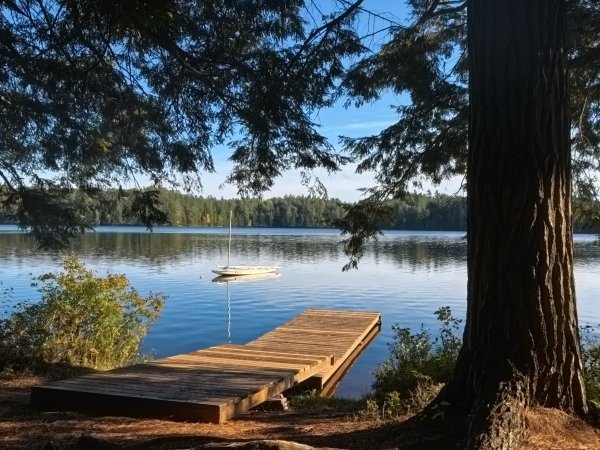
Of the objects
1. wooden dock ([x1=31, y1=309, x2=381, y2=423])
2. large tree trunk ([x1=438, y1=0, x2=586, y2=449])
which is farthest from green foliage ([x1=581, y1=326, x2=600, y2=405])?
wooden dock ([x1=31, y1=309, x2=381, y2=423])

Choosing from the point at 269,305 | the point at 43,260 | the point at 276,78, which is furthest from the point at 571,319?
the point at 43,260

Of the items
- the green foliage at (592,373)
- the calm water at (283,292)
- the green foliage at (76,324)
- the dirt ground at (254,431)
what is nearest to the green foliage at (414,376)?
the dirt ground at (254,431)

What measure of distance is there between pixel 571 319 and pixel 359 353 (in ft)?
33.1

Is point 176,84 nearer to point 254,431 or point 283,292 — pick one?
point 254,431

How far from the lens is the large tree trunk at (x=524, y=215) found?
3342 millimetres

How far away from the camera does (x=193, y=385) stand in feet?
19.6

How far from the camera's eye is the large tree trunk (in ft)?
11.0

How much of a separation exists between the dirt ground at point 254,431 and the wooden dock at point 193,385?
15 cm

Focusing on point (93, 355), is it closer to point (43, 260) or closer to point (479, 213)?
point (479, 213)

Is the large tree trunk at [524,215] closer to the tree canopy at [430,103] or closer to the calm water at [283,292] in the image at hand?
the tree canopy at [430,103]

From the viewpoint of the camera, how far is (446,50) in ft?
21.2

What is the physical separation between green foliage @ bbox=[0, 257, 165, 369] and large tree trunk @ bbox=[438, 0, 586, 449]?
5.93 m

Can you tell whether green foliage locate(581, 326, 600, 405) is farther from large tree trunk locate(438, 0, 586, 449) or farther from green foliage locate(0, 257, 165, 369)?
green foliage locate(0, 257, 165, 369)

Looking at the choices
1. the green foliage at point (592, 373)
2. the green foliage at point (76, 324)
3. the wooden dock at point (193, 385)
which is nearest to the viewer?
the green foliage at point (592, 373)
